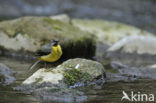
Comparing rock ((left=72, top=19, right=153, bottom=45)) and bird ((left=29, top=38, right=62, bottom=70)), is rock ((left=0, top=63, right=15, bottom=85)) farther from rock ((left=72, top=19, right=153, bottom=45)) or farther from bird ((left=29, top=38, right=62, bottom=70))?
rock ((left=72, top=19, right=153, bottom=45))

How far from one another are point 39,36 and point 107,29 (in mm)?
7771

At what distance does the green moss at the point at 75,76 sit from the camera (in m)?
6.94

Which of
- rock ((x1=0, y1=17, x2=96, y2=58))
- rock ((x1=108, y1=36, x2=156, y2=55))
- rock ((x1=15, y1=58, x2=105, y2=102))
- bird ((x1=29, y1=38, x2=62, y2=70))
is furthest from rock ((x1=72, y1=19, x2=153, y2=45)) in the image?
bird ((x1=29, y1=38, x2=62, y2=70))

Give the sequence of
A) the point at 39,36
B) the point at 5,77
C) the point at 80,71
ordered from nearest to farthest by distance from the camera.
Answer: the point at 80,71 < the point at 5,77 < the point at 39,36

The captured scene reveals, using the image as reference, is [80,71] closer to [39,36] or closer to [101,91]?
[101,91]

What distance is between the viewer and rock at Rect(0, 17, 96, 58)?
1200 cm

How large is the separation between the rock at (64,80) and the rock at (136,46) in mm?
7202

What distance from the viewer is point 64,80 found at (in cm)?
682

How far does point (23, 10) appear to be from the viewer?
20766 mm

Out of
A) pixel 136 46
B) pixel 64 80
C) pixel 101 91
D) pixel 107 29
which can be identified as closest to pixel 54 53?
pixel 64 80

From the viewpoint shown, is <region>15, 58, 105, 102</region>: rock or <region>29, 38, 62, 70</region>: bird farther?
<region>29, 38, 62, 70</region>: bird

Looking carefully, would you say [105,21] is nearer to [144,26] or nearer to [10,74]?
[144,26]

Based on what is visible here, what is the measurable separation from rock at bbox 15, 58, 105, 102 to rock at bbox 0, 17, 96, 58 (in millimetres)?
4227

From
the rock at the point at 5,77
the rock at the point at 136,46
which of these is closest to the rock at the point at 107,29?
the rock at the point at 136,46
